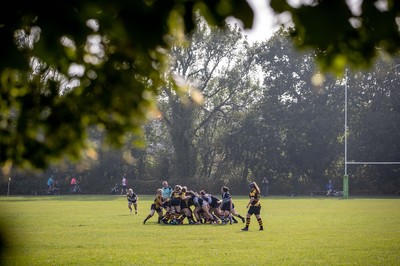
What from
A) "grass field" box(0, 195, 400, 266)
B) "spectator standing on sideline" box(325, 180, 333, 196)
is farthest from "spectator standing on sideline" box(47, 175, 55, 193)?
"grass field" box(0, 195, 400, 266)

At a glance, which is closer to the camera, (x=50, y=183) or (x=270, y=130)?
(x=50, y=183)

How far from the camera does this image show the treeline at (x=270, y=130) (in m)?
65.0

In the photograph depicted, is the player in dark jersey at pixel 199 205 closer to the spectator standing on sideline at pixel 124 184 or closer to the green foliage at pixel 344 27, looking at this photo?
the green foliage at pixel 344 27

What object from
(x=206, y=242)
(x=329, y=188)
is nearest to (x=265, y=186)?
(x=329, y=188)

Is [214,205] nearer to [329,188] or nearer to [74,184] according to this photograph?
[329,188]

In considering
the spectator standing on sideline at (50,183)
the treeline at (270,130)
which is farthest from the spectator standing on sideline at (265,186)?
the spectator standing on sideline at (50,183)

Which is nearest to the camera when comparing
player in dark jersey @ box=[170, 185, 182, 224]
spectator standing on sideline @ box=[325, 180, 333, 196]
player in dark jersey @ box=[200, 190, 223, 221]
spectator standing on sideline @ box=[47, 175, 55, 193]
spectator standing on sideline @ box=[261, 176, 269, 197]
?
player in dark jersey @ box=[170, 185, 182, 224]

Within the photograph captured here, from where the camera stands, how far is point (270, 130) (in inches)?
2689

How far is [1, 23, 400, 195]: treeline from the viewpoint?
213 ft

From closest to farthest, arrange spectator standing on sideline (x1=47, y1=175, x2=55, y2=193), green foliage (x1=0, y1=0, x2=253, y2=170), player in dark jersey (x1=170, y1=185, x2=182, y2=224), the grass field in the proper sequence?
green foliage (x1=0, y1=0, x2=253, y2=170) < the grass field < player in dark jersey (x1=170, y1=185, x2=182, y2=224) < spectator standing on sideline (x1=47, y1=175, x2=55, y2=193)

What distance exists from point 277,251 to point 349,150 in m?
49.3

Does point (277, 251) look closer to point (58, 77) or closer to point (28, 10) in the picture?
point (58, 77)

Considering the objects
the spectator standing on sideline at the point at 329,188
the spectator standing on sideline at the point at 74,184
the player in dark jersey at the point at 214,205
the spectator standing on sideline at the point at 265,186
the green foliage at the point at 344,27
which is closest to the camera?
the green foliage at the point at 344,27

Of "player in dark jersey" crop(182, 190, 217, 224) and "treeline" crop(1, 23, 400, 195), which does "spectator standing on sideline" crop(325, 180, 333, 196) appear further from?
"player in dark jersey" crop(182, 190, 217, 224)
